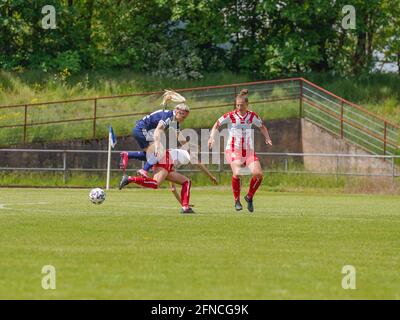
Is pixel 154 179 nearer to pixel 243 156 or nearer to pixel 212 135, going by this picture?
pixel 212 135

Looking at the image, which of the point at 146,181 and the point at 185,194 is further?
the point at 146,181

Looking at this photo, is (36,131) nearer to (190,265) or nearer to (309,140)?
(309,140)

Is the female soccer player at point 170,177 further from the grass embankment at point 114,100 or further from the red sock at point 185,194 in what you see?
the grass embankment at point 114,100

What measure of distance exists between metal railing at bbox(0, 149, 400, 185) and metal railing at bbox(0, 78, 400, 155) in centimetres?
132

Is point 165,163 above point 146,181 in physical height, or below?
above

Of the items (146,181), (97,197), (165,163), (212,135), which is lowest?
(97,197)

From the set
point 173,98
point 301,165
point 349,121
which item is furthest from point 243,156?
point 349,121

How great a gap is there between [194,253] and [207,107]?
28.0 metres

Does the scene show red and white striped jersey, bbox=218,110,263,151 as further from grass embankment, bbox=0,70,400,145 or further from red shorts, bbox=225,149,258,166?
grass embankment, bbox=0,70,400,145

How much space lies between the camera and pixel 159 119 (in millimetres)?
20078

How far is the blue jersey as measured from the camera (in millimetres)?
19391

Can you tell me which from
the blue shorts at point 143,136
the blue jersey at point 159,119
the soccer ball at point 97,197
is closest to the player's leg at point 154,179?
the blue jersey at point 159,119

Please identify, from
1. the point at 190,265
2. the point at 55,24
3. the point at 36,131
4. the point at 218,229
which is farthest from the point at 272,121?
the point at 190,265

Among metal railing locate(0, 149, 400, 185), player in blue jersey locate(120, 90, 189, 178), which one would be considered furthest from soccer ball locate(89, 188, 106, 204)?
metal railing locate(0, 149, 400, 185)
